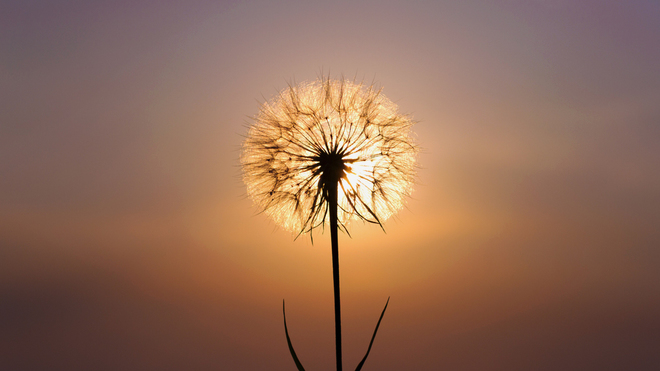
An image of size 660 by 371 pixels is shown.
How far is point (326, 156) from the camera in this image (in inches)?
279

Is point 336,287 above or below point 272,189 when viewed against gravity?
below

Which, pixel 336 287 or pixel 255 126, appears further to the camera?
pixel 255 126

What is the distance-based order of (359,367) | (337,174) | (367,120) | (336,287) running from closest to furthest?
(336,287), (359,367), (337,174), (367,120)

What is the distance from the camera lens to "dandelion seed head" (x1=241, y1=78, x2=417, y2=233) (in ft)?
23.7

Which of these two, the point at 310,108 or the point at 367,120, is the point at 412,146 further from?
the point at 310,108

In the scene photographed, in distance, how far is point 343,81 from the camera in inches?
303

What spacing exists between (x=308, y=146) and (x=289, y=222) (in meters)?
1.26

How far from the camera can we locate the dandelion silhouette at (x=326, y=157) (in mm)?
7207

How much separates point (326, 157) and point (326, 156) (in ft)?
0.05

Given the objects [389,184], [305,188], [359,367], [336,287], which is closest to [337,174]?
[305,188]

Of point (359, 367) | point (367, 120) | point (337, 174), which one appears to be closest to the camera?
point (359, 367)

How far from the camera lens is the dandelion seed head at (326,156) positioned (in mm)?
7227

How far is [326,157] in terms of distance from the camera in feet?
23.2

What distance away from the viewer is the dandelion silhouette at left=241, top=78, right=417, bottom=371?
721 cm
